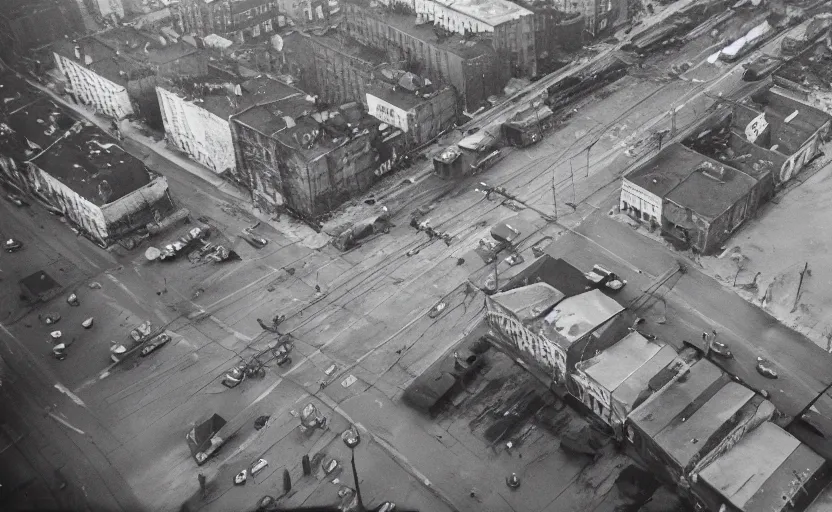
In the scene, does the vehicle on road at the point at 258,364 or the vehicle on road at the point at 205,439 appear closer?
the vehicle on road at the point at 205,439

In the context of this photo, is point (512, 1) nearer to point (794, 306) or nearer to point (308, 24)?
point (308, 24)

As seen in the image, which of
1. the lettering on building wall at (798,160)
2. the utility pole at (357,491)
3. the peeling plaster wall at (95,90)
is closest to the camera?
the utility pole at (357,491)

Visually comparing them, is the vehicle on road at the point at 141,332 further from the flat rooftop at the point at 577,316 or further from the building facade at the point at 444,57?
the building facade at the point at 444,57

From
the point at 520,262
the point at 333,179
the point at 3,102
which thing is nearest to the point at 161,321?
the point at 333,179

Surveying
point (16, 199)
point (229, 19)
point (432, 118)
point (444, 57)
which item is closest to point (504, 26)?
point (444, 57)

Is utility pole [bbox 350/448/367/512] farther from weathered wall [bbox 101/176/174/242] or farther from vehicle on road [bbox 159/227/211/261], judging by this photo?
weathered wall [bbox 101/176/174/242]

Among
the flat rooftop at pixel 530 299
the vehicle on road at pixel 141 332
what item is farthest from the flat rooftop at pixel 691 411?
the vehicle on road at pixel 141 332
